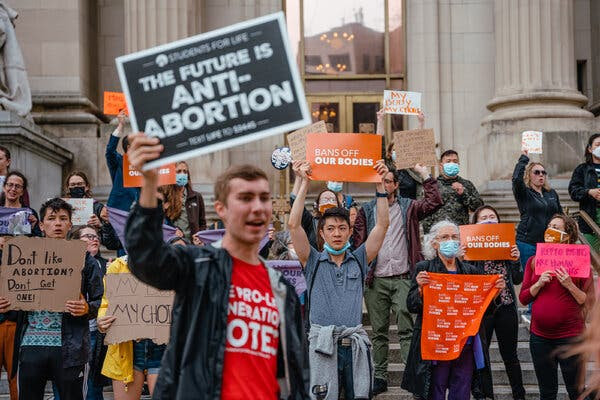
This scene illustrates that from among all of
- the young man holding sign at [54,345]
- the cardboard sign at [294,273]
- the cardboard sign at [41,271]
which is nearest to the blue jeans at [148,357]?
the young man holding sign at [54,345]

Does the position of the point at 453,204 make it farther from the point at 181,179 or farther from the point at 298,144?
the point at 181,179

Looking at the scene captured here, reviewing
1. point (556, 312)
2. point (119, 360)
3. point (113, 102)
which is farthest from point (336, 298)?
point (113, 102)

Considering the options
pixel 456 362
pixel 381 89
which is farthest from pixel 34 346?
pixel 381 89

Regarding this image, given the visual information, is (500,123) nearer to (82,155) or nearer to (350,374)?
(82,155)

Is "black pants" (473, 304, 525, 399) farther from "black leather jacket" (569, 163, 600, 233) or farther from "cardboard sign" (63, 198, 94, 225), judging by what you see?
"cardboard sign" (63, 198, 94, 225)

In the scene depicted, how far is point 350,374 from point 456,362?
3.65 ft

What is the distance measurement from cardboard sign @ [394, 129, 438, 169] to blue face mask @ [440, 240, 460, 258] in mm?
1895

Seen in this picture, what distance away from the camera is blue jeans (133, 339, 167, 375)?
7195 millimetres

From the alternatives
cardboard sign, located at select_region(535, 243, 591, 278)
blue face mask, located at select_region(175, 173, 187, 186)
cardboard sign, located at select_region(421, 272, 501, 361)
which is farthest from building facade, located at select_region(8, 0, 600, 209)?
cardboard sign, located at select_region(421, 272, 501, 361)

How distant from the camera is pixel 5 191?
854 cm

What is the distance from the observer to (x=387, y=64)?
1853 cm

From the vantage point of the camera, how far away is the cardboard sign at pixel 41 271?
7.07 m

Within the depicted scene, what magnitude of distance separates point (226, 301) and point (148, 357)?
11.3 ft

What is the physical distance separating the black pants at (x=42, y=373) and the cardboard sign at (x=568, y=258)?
4.07 metres
